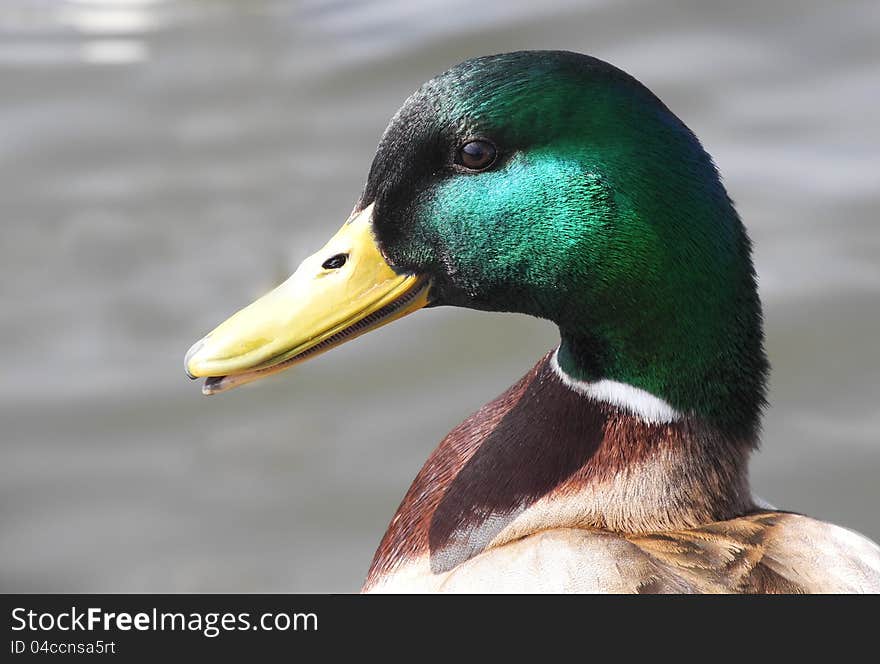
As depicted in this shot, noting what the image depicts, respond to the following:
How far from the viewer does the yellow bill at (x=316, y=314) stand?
234cm

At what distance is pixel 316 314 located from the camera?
235cm

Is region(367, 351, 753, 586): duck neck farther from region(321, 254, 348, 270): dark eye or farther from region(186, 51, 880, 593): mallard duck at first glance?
region(321, 254, 348, 270): dark eye

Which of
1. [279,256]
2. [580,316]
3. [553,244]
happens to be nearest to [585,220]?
[553,244]

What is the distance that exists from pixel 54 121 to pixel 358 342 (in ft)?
5.47

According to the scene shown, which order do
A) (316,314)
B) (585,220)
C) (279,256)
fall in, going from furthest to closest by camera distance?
(279,256) < (316,314) < (585,220)

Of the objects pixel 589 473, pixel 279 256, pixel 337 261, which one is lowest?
pixel 589 473

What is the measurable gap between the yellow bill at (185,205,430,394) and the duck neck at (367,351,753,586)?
32 cm

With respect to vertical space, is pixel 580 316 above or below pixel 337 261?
below

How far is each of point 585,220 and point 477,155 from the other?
20 cm

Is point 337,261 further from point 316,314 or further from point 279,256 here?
point 279,256

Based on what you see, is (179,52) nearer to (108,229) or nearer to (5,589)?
(108,229)

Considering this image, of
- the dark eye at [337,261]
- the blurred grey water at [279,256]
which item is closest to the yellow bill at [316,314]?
the dark eye at [337,261]

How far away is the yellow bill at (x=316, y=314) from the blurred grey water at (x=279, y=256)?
1.30 meters
